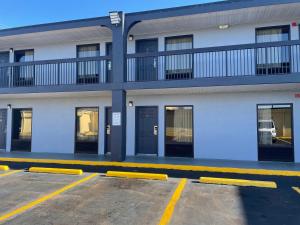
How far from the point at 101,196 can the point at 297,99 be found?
844 cm

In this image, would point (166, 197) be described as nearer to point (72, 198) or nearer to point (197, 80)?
point (72, 198)

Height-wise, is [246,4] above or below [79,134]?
above

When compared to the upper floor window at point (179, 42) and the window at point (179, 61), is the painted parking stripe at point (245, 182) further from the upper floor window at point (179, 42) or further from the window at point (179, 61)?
the upper floor window at point (179, 42)

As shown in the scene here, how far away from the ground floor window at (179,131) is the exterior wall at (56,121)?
3.09 metres

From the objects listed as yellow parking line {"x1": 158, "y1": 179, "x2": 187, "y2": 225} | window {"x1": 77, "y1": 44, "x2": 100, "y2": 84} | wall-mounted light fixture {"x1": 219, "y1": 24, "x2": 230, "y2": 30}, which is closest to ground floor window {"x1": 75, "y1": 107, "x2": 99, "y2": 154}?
window {"x1": 77, "y1": 44, "x2": 100, "y2": 84}

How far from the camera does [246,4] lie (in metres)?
9.01

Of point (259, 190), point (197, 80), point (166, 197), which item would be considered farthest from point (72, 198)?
point (197, 80)

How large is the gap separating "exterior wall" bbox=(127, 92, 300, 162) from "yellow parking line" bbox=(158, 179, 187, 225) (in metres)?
3.88

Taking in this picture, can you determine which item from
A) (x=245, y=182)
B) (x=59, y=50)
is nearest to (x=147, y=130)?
(x=245, y=182)

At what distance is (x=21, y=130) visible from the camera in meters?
13.6

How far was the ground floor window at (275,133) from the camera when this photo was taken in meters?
10.3

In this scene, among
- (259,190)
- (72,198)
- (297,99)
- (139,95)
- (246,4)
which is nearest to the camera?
(72,198)

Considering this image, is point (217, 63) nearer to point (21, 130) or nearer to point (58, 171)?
point (58, 171)

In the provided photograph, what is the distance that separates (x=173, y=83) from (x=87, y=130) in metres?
5.23
